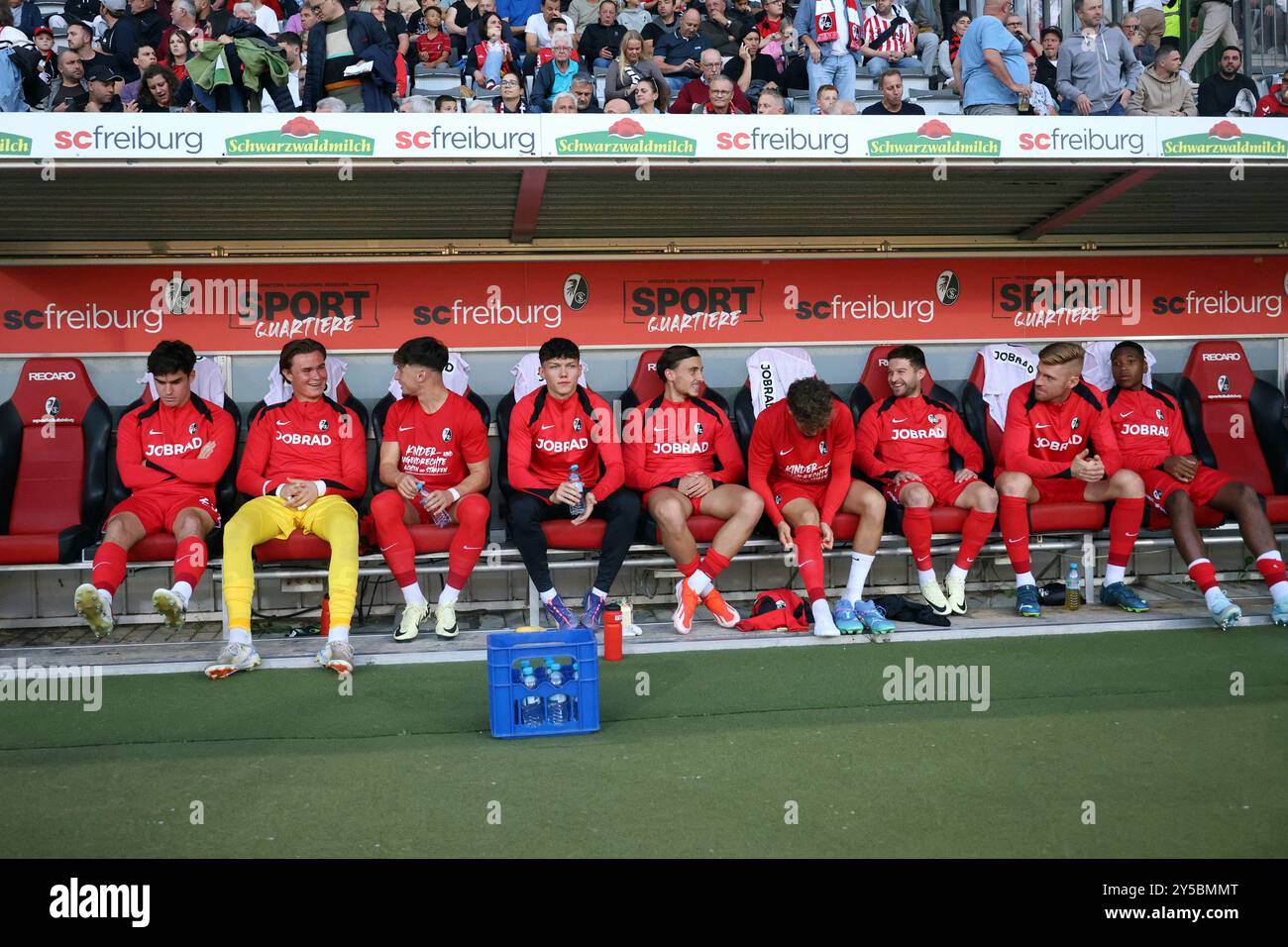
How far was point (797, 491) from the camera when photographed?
595cm

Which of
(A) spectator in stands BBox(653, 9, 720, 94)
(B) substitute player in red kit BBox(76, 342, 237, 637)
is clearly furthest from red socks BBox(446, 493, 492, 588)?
(A) spectator in stands BBox(653, 9, 720, 94)

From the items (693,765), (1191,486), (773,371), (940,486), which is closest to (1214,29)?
(1191,486)

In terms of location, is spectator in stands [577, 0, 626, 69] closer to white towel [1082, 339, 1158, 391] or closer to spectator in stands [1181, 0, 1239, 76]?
white towel [1082, 339, 1158, 391]

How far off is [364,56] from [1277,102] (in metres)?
5.61

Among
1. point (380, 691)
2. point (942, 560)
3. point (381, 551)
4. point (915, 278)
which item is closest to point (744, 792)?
point (380, 691)

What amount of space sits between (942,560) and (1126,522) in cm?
121

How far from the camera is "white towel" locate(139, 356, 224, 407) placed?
6336 millimetres

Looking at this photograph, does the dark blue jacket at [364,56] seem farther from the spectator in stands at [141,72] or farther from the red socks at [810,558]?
the red socks at [810,558]

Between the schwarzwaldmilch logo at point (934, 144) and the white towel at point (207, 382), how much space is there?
3.72 meters

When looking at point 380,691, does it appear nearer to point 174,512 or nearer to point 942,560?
point 174,512

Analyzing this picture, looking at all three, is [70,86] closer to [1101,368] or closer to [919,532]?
[919,532]

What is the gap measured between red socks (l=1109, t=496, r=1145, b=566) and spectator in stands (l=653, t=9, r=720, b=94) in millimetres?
5358

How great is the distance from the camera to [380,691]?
4.66m

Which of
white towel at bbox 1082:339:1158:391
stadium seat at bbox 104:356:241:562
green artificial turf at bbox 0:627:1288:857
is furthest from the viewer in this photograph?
white towel at bbox 1082:339:1158:391
